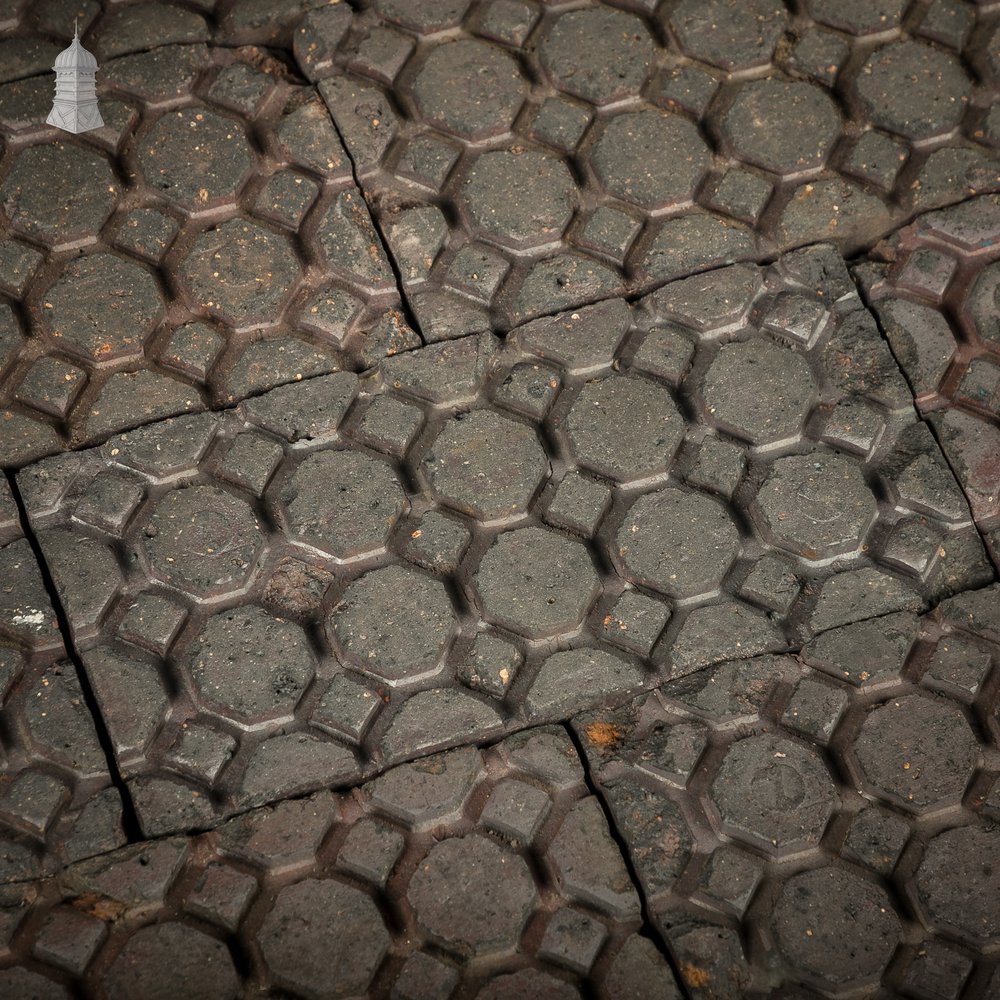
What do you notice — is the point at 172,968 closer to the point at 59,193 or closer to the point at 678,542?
the point at 678,542

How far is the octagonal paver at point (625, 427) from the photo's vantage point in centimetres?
240

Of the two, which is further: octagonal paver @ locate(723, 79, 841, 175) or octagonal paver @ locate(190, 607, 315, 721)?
octagonal paver @ locate(723, 79, 841, 175)

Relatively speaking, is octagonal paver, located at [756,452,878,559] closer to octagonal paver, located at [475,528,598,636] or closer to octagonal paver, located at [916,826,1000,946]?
octagonal paver, located at [475,528,598,636]

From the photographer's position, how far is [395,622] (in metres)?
2.28

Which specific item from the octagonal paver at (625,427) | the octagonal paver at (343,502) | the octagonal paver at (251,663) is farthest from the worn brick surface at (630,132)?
the octagonal paver at (251,663)

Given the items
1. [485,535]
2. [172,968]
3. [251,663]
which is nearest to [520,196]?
[485,535]

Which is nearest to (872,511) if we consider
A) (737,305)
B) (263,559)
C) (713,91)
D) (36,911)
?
(737,305)

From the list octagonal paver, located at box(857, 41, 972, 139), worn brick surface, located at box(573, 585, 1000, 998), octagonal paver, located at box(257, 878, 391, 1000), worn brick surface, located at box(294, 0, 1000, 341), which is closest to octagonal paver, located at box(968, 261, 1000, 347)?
worn brick surface, located at box(294, 0, 1000, 341)

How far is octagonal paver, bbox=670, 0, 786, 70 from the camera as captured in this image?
276 cm

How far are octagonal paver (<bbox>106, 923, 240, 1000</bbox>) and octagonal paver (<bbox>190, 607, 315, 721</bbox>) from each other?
395 mm

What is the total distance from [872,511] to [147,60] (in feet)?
6.15

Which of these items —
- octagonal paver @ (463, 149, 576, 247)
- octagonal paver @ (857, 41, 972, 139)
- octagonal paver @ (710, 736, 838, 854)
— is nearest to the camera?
octagonal paver @ (710, 736, 838, 854)

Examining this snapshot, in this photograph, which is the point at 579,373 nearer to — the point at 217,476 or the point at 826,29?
the point at 217,476

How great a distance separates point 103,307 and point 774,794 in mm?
1655
